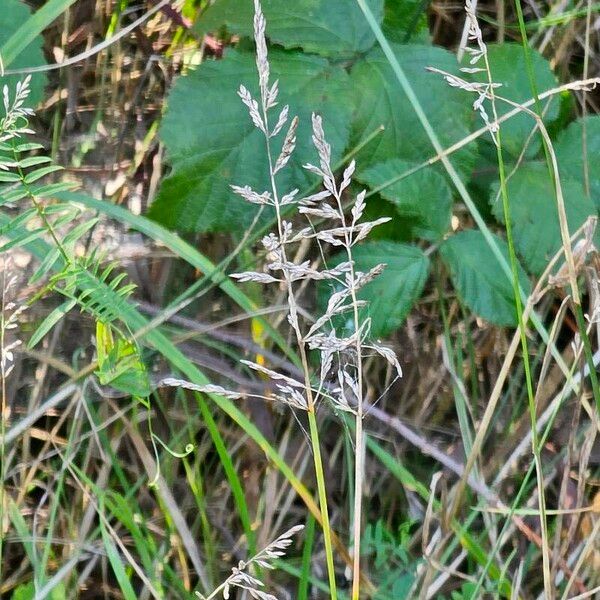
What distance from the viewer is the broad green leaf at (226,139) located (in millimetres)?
A: 1094

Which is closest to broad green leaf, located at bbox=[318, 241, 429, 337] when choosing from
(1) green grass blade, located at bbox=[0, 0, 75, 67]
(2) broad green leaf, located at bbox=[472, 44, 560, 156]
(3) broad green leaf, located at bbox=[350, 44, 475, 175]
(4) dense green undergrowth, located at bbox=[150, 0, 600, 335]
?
(4) dense green undergrowth, located at bbox=[150, 0, 600, 335]

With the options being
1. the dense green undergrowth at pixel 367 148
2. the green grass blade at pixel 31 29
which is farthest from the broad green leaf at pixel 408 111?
the green grass blade at pixel 31 29

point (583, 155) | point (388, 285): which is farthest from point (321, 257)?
point (583, 155)

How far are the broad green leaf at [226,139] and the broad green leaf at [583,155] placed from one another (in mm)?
344

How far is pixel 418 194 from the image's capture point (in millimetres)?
1122

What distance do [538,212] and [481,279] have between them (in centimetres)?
13

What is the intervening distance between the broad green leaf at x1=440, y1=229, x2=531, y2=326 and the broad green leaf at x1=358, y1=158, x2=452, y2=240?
1.4 inches

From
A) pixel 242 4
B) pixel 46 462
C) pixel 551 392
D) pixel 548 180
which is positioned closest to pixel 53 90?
pixel 242 4

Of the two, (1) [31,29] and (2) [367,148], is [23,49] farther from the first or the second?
(2) [367,148]

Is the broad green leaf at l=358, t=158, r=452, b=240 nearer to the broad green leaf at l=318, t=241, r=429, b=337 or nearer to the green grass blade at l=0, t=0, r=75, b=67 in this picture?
the broad green leaf at l=318, t=241, r=429, b=337

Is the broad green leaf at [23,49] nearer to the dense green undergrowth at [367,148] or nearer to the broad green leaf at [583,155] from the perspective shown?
the dense green undergrowth at [367,148]

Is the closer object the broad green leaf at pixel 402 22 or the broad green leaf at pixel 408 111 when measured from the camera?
the broad green leaf at pixel 408 111

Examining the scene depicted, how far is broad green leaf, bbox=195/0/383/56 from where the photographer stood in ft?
3.71

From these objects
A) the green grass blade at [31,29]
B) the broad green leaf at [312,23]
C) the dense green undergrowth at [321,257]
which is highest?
the broad green leaf at [312,23]
